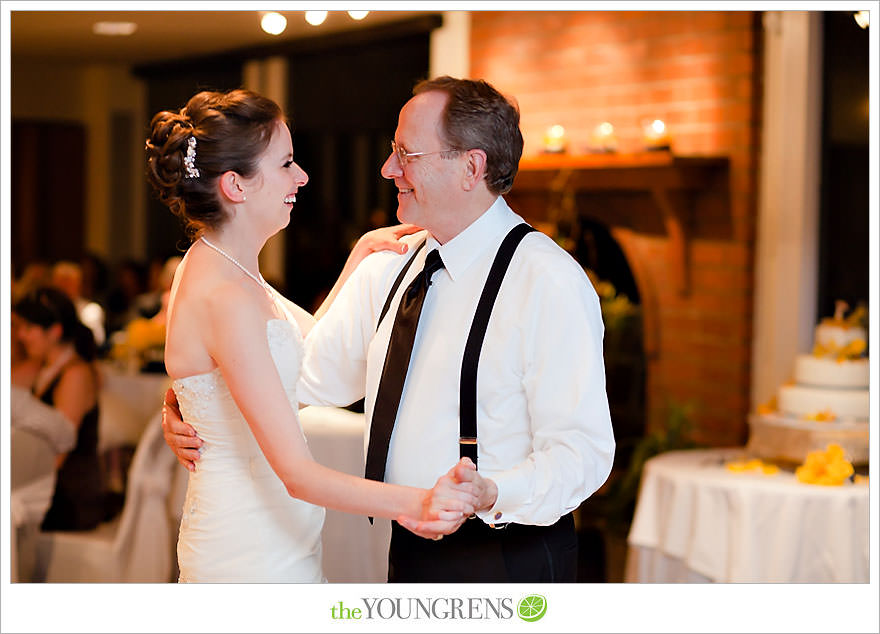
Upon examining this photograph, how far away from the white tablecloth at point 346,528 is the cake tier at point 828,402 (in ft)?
5.05

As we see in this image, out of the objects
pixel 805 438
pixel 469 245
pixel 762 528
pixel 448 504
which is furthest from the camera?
pixel 805 438

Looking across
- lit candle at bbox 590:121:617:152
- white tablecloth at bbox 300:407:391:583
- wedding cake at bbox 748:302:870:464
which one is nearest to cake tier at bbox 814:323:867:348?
wedding cake at bbox 748:302:870:464

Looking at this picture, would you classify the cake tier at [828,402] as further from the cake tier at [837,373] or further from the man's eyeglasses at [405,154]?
the man's eyeglasses at [405,154]

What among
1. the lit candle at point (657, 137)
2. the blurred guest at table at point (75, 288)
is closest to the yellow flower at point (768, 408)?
the lit candle at point (657, 137)

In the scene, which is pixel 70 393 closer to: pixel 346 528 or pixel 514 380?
pixel 346 528

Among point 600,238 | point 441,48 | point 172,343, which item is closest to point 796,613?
point 172,343

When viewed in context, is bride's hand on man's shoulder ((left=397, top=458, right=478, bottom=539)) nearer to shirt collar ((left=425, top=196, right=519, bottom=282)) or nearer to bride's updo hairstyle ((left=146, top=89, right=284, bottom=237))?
shirt collar ((left=425, top=196, right=519, bottom=282))

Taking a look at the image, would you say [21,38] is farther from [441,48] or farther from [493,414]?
[493,414]

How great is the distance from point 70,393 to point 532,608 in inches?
97.5

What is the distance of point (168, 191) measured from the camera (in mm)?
2010

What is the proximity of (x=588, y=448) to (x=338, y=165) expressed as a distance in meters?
6.46

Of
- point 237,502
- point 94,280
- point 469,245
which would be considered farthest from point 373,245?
point 94,280

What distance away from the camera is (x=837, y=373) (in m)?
3.77

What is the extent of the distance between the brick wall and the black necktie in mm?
3051
